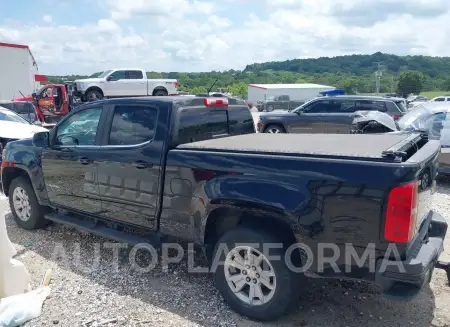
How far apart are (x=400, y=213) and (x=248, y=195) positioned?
1.11m

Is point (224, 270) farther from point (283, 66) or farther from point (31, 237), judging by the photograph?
point (283, 66)

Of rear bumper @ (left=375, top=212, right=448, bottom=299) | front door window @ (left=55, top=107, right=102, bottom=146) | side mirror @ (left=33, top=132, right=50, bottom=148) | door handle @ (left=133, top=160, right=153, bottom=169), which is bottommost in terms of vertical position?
rear bumper @ (left=375, top=212, right=448, bottom=299)

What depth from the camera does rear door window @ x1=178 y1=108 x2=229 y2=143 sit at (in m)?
4.16

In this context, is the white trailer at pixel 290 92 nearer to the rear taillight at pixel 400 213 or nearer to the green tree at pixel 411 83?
the green tree at pixel 411 83

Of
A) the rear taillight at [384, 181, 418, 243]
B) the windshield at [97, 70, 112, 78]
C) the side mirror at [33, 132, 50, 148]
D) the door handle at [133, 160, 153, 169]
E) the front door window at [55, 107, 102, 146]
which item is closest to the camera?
the rear taillight at [384, 181, 418, 243]

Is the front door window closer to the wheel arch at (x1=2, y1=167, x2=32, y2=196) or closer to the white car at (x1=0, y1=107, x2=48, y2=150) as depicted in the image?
the wheel arch at (x1=2, y1=167, x2=32, y2=196)

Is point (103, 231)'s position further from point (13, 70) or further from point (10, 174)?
point (13, 70)

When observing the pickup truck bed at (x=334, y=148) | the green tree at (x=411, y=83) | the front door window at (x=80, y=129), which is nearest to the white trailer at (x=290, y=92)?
the green tree at (x=411, y=83)

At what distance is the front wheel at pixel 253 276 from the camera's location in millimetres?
3320

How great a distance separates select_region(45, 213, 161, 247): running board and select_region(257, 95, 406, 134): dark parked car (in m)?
9.02

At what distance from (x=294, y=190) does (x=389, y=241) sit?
0.73 m

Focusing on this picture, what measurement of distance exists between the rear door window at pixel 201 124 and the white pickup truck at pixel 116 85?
57.0 feet

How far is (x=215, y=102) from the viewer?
464 cm

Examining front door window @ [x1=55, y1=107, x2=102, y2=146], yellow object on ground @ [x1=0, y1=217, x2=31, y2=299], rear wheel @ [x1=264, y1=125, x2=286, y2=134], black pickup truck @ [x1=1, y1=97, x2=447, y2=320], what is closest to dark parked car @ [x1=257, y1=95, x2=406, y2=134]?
rear wheel @ [x1=264, y1=125, x2=286, y2=134]
